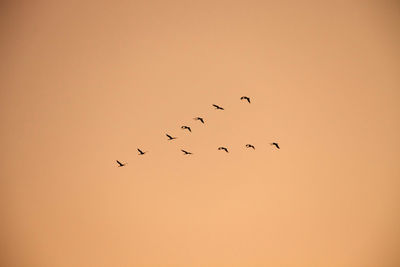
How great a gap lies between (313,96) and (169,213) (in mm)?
3228

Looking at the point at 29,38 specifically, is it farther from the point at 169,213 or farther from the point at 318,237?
the point at 318,237

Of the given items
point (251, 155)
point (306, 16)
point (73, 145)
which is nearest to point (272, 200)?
point (251, 155)

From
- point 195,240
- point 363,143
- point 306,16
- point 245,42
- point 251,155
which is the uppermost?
point 306,16

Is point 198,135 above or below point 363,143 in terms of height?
below

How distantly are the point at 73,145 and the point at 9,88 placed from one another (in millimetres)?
1503

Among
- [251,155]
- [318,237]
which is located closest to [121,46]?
[251,155]

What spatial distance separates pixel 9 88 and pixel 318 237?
6.01 m

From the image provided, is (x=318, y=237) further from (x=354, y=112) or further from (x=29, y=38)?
(x=29, y=38)

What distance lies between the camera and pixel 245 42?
6215mm

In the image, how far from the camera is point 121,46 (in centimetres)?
632

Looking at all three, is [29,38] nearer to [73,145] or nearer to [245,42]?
[73,145]

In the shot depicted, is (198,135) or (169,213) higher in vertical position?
(198,135)

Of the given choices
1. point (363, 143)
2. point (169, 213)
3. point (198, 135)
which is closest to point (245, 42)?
point (198, 135)

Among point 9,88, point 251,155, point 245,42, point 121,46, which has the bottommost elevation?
point 9,88
